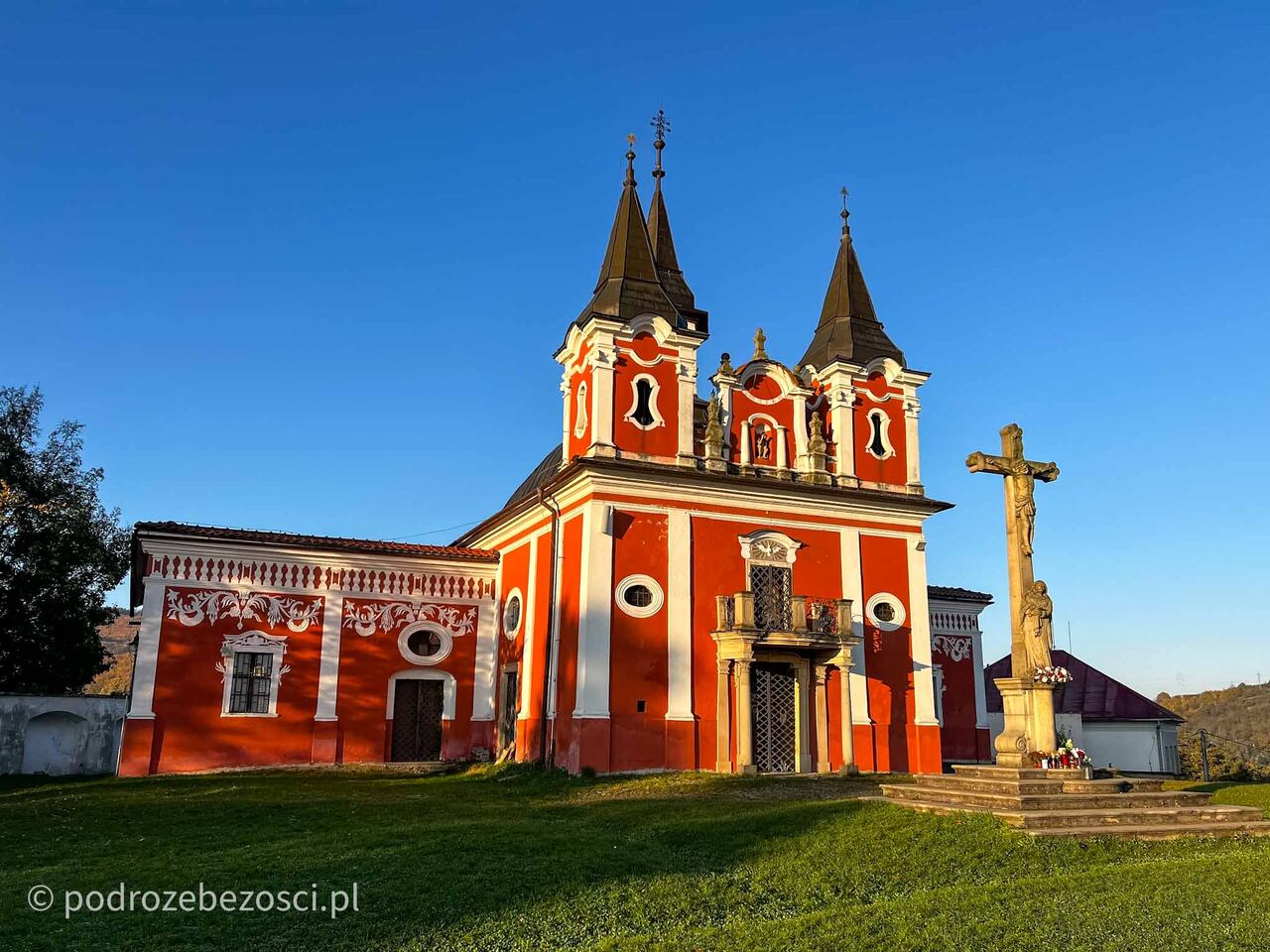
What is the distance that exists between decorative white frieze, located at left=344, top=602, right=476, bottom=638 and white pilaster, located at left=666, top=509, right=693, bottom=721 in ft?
22.3

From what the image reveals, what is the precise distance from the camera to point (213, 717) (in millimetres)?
22844

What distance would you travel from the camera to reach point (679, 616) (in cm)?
2178

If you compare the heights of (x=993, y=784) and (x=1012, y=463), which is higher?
(x=1012, y=463)

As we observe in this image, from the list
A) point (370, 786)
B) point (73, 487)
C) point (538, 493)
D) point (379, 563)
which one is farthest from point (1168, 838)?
point (73, 487)

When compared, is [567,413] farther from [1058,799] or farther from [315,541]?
[1058,799]

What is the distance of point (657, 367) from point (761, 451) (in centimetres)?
334

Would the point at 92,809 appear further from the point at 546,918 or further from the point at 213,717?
the point at 546,918

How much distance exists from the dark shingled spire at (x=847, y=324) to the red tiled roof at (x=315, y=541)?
10.5 meters

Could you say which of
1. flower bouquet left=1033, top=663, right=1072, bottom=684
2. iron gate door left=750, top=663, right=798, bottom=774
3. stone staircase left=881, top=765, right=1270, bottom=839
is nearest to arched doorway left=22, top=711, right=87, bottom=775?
iron gate door left=750, top=663, right=798, bottom=774

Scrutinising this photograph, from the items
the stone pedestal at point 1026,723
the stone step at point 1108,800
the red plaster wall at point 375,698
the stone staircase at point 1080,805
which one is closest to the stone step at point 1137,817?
the stone staircase at point 1080,805

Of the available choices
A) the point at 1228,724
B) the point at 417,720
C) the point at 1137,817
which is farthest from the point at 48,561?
the point at 1228,724

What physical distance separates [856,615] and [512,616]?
28.6 ft

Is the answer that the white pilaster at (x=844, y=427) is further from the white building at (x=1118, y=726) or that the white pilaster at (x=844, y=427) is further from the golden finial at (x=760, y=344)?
the white building at (x=1118, y=726)

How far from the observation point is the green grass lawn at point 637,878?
286 inches
